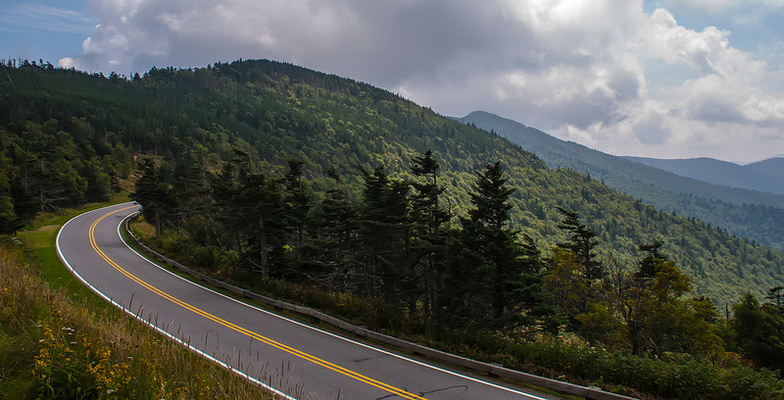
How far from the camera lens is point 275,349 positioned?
506 inches

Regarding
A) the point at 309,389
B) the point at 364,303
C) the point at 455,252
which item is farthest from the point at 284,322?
the point at 455,252

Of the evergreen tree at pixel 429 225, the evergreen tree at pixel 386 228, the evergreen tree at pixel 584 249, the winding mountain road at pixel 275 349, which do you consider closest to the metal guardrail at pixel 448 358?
the winding mountain road at pixel 275 349

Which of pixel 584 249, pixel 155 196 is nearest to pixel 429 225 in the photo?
pixel 584 249

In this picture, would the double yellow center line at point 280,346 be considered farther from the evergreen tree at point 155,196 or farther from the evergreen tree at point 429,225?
the evergreen tree at point 155,196

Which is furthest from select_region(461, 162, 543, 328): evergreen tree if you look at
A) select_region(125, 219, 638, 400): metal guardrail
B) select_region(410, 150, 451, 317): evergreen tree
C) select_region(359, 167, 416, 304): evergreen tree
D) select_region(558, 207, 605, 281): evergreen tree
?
select_region(125, 219, 638, 400): metal guardrail

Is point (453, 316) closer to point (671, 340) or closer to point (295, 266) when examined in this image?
point (295, 266)

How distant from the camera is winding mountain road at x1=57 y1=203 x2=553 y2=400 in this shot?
9883 millimetres

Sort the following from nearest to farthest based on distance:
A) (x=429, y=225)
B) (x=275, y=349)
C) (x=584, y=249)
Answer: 1. (x=275, y=349)
2. (x=429, y=225)
3. (x=584, y=249)

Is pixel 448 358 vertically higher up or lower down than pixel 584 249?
lower down

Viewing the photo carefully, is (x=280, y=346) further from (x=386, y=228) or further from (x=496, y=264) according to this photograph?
(x=496, y=264)

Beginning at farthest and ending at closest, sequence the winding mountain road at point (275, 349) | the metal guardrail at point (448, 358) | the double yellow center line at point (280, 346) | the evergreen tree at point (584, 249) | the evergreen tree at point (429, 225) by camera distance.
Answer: the evergreen tree at point (584, 249)
the evergreen tree at point (429, 225)
the double yellow center line at point (280, 346)
the winding mountain road at point (275, 349)
the metal guardrail at point (448, 358)

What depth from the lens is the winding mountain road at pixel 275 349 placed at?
32.4 feet

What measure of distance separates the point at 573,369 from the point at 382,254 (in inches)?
761

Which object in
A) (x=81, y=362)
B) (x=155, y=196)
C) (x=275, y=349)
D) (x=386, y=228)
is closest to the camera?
(x=81, y=362)
